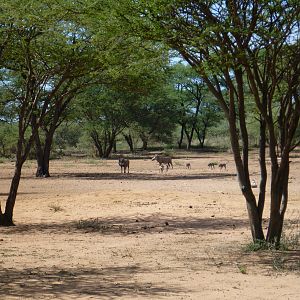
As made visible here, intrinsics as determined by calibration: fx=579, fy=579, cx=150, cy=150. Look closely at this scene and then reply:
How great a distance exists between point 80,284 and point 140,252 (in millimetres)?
2888

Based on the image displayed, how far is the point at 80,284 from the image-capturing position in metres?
7.02

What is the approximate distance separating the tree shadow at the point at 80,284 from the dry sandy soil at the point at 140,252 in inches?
0.5

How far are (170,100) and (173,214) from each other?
2030 inches

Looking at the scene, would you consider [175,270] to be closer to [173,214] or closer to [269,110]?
[269,110]

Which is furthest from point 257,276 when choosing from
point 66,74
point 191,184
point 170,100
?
point 170,100

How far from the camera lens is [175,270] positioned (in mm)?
8062

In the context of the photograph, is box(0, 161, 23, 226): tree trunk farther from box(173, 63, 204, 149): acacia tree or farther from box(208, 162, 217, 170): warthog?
box(173, 63, 204, 149): acacia tree

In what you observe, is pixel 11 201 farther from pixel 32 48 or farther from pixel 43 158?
pixel 43 158

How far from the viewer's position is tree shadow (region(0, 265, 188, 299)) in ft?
21.1

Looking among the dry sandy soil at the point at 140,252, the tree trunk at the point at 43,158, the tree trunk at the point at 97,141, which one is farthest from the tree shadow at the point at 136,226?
the tree trunk at the point at 97,141

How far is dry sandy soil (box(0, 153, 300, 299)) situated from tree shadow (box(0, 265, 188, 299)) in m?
0.01

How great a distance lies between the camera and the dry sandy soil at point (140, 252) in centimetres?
675

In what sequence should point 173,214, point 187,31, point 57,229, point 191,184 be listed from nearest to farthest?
point 187,31
point 57,229
point 173,214
point 191,184

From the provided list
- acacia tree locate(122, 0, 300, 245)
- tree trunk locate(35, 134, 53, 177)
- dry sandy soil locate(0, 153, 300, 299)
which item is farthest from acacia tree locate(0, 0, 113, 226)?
tree trunk locate(35, 134, 53, 177)
